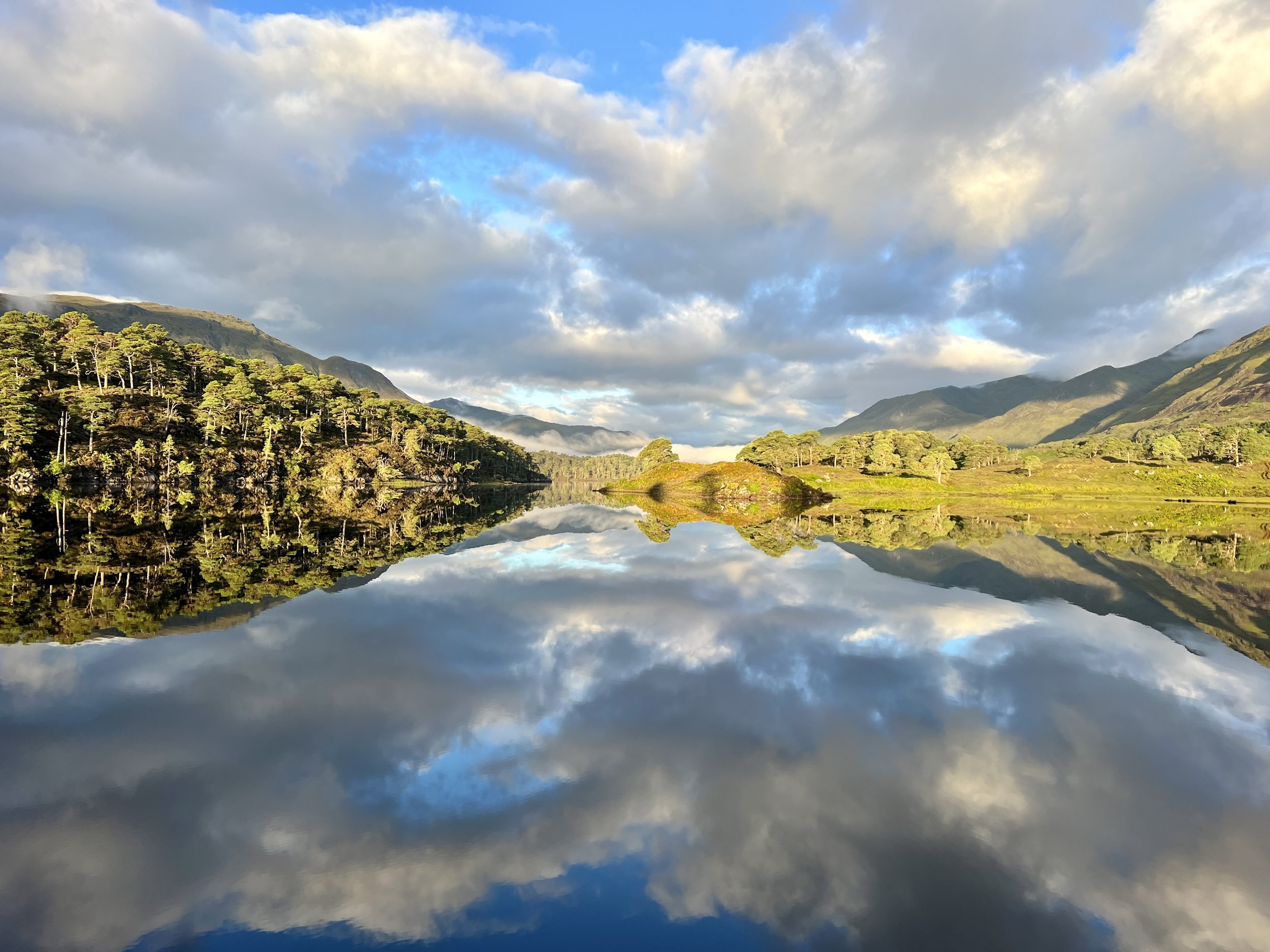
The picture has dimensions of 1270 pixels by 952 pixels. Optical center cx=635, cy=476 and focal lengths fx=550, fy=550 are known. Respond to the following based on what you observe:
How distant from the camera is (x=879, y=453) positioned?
148 meters

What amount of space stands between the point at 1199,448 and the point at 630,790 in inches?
9708

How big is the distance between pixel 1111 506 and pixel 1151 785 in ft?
347

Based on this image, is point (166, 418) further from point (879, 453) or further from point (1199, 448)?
point (1199, 448)

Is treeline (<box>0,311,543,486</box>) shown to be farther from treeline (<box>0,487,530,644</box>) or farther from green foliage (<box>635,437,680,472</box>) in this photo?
green foliage (<box>635,437,680,472</box>)

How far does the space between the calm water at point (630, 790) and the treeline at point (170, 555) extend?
2.99m

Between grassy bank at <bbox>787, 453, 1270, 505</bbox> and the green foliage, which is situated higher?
the green foliage

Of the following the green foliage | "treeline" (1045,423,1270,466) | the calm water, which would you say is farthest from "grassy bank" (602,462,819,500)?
"treeline" (1045,423,1270,466)

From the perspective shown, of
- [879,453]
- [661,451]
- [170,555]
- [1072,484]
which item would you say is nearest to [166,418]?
[170,555]

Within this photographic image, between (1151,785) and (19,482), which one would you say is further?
(19,482)

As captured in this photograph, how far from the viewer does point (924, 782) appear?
8.29 meters

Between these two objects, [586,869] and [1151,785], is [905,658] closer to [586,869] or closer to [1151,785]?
[1151,785]

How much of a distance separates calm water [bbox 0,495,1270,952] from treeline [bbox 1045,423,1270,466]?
199 m

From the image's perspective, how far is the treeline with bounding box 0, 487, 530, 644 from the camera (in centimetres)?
1672

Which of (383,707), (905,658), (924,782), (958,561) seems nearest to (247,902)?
(383,707)
